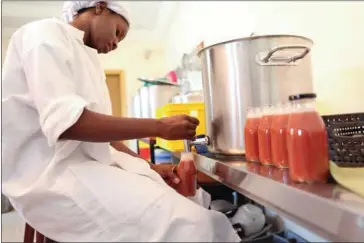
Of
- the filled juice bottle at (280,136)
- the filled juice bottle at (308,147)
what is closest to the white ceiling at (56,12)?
the filled juice bottle at (280,136)

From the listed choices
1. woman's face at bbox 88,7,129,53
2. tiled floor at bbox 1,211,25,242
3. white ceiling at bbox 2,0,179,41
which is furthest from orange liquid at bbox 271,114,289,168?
white ceiling at bbox 2,0,179,41

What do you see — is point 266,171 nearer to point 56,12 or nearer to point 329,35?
point 329,35

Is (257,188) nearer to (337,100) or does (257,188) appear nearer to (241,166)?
(241,166)

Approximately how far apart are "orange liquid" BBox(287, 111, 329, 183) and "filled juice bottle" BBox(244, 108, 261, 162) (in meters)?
0.21

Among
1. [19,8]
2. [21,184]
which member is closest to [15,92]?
[21,184]

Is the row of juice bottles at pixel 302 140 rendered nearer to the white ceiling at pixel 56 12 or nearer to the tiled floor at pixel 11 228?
Result: the tiled floor at pixel 11 228

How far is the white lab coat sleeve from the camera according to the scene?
0.61 m

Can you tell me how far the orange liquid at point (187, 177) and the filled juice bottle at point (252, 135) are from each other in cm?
15

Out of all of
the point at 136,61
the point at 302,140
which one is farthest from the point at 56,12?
the point at 302,140

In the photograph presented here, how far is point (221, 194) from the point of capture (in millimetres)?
1897

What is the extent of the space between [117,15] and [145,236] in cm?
57

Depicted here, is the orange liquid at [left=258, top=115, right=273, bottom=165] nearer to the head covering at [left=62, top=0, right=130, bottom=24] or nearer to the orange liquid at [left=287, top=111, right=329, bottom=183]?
the orange liquid at [left=287, top=111, right=329, bottom=183]

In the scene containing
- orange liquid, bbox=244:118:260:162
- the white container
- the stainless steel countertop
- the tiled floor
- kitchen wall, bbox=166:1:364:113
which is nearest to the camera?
the stainless steel countertop

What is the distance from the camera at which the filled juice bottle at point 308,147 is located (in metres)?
0.60
